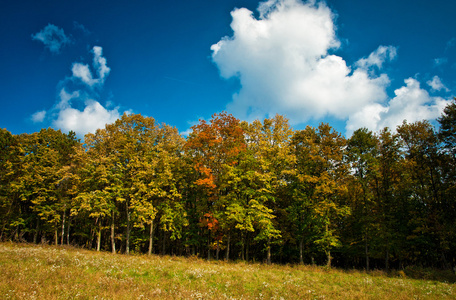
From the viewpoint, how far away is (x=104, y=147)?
1188 inches

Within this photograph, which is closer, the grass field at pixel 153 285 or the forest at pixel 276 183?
the grass field at pixel 153 285

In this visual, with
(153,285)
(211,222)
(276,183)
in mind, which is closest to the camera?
(153,285)

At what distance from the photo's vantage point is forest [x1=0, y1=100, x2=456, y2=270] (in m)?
25.5

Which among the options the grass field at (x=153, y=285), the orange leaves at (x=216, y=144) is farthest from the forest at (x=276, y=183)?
the grass field at (x=153, y=285)

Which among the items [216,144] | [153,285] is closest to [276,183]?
[216,144]

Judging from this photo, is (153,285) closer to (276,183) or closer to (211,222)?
(211,222)

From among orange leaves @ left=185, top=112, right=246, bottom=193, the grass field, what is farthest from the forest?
the grass field

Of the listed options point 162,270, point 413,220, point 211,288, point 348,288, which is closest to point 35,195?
point 162,270

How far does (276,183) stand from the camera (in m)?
27.5

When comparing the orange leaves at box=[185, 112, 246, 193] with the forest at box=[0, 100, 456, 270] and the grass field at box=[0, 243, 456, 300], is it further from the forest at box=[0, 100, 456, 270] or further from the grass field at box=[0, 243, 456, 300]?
the grass field at box=[0, 243, 456, 300]

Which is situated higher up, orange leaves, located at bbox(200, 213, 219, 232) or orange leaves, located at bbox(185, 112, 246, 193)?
orange leaves, located at bbox(185, 112, 246, 193)

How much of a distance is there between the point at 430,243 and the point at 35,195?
53408mm

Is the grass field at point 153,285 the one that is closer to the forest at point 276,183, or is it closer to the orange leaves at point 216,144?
the forest at point 276,183

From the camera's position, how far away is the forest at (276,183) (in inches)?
1003
